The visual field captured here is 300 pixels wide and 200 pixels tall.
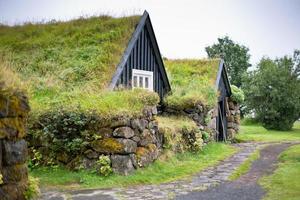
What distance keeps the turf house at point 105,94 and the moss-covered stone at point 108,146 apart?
3 cm

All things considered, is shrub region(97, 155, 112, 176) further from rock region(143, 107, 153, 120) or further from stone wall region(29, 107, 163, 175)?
rock region(143, 107, 153, 120)

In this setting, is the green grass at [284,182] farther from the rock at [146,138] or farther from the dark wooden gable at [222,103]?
the dark wooden gable at [222,103]

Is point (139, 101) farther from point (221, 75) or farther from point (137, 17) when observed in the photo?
point (221, 75)

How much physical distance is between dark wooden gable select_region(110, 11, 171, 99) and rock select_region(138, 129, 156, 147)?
7.21ft

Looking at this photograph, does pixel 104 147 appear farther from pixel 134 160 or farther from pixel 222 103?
pixel 222 103

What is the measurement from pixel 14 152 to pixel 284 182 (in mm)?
6777

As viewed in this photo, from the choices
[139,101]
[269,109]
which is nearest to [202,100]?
[139,101]

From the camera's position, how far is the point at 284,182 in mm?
10141

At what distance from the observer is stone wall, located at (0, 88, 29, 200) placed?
5914 millimetres

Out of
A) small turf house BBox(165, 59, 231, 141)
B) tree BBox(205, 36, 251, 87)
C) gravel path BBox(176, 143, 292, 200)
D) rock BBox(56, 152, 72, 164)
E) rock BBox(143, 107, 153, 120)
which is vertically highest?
tree BBox(205, 36, 251, 87)

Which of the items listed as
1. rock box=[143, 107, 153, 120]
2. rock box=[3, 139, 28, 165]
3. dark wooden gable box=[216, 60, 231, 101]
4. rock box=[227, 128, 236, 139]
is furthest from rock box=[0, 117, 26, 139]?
rock box=[227, 128, 236, 139]

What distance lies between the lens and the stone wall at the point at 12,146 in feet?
19.4

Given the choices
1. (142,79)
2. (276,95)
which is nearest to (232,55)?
(276,95)

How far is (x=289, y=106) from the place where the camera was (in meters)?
30.6
